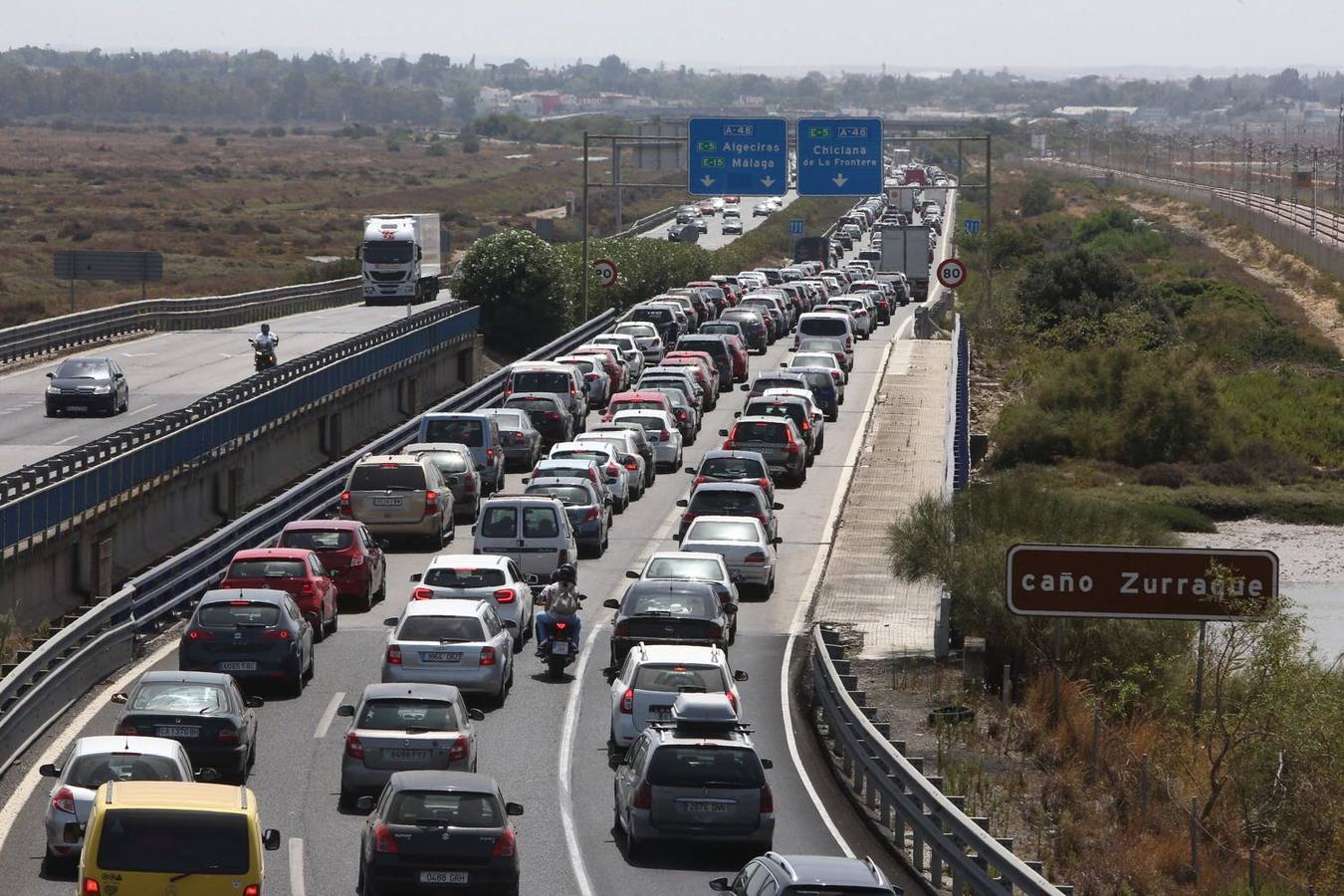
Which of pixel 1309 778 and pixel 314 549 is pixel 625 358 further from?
pixel 1309 778

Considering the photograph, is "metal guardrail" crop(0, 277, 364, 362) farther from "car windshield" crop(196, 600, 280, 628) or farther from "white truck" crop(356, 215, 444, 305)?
"car windshield" crop(196, 600, 280, 628)

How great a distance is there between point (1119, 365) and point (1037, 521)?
37.6 meters

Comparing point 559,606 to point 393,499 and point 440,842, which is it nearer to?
point 393,499

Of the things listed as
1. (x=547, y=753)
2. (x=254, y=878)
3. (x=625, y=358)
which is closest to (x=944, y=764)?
(x=547, y=753)

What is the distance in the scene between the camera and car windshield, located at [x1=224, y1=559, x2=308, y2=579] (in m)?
26.6

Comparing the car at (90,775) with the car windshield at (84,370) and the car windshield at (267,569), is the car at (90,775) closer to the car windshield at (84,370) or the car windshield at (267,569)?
the car windshield at (267,569)

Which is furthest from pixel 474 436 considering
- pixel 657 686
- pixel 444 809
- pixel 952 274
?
pixel 444 809

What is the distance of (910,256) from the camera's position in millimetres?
101375

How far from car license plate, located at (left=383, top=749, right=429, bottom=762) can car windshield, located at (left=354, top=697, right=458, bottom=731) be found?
251 millimetres

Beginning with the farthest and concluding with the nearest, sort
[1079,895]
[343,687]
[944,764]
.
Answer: [343,687] < [944,764] < [1079,895]

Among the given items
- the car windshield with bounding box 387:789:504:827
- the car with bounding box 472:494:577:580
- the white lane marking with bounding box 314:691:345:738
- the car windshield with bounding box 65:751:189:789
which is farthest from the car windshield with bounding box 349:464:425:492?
the car windshield with bounding box 387:789:504:827

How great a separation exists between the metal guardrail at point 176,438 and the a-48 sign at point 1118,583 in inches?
623

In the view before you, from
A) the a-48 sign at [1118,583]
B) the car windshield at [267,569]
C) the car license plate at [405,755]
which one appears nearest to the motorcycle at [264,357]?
the car windshield at [267,569]

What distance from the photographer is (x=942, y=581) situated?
29281 mm
